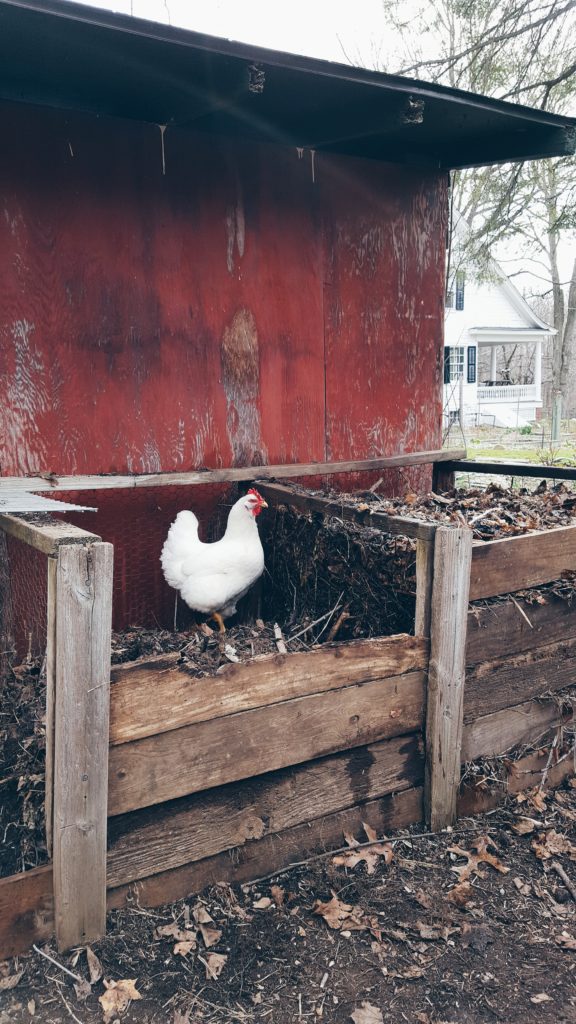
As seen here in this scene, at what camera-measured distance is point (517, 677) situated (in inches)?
135

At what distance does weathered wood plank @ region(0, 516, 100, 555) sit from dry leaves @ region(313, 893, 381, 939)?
5.29 ft

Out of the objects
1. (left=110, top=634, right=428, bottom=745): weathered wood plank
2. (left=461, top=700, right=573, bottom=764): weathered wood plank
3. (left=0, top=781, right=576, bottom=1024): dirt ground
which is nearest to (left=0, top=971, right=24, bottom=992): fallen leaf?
(left=0, top=781, right=576, bottom=1024): dirt ground

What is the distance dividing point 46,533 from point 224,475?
1923 mm

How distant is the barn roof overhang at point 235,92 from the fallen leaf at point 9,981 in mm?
3241

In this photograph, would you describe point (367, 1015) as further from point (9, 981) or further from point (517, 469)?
point (517, 469)

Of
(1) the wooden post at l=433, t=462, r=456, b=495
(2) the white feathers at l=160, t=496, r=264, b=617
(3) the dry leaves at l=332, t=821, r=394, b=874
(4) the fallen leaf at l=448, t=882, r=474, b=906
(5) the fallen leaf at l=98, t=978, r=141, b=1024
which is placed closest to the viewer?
(5) the fallen leaf at l=98, t=978, r=141, b=1024

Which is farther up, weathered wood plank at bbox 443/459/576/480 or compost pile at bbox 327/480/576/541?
weathered wood plank at bbox 443/459/576/480

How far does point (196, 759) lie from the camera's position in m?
2.55

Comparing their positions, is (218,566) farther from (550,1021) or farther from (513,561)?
(550,1021)

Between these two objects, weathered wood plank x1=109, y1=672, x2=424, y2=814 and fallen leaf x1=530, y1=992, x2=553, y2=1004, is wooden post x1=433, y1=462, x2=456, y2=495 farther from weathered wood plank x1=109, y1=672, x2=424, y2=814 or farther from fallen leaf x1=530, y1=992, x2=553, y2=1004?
fallen leaf x1=530, y1=992, x2=553, y2=1004

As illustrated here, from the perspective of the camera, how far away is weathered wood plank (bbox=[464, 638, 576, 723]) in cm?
327

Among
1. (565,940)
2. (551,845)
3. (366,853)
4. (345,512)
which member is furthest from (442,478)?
(565,940)

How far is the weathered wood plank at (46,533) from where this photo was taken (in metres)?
2.17

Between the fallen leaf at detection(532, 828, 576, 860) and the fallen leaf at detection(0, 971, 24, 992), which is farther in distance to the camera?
the fallen leaf at detection(532, 828, 576, 860)
